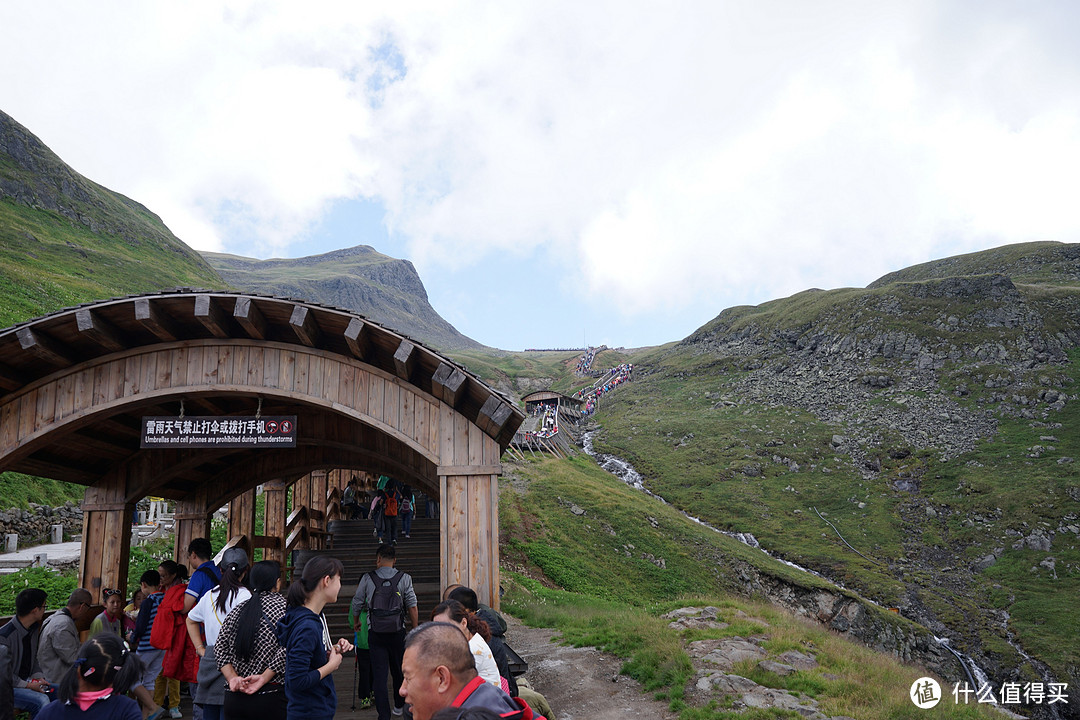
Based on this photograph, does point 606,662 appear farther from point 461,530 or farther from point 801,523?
point 801,523

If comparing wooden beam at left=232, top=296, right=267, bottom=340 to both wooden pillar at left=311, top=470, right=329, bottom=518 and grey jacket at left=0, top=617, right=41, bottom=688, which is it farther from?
wooden pillar at left=311, top=470, right=329, bottom=518

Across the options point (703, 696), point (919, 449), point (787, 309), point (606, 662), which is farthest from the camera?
point (787, 309)

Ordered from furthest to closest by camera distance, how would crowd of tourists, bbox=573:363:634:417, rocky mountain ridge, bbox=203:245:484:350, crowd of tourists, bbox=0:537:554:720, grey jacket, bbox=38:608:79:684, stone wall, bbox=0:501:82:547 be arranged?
rocky mountain ridge, bbox=203:245:484:350
crowd of tourists, bbox=573:363:634:417
stone wall, bbox=0:501:82:547
grey jacket, bbox=38:608:79:684
crowd of tourists, bbox=0:537:554:720

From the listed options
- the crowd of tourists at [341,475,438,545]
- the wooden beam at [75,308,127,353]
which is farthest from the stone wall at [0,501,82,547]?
the wooden beam at [75,308,127,353]

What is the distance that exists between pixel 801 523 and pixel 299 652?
36368 millimetres

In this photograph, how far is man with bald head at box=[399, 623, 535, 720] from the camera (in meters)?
2.40

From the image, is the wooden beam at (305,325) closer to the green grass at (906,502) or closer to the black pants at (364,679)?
the black pants at (364,679)

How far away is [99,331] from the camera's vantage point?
859 cm

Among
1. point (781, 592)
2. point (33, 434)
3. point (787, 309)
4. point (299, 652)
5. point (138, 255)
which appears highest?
point (138, 255)

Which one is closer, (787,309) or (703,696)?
(703,696)

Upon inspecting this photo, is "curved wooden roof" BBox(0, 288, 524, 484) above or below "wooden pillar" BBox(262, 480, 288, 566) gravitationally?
above

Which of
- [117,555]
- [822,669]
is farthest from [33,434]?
[822,669]

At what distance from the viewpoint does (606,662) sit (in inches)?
405

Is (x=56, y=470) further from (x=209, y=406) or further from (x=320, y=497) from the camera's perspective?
(x=320, y=497)
